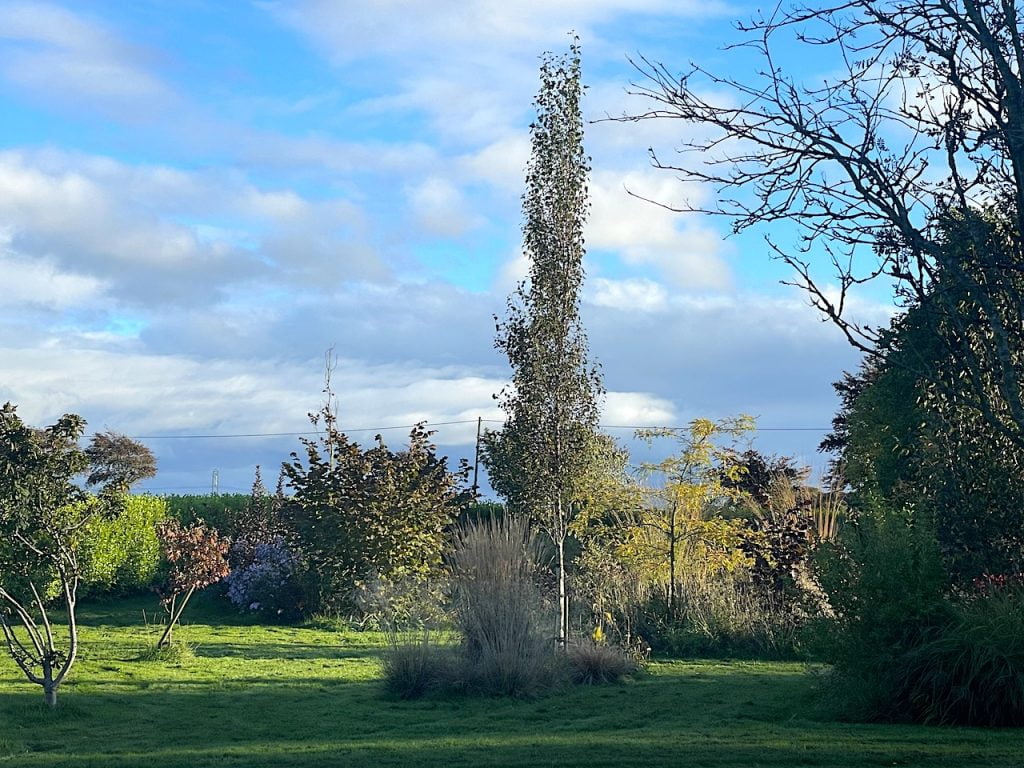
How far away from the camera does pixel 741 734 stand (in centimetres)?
815

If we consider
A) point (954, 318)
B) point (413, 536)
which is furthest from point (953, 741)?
point (413, 536)

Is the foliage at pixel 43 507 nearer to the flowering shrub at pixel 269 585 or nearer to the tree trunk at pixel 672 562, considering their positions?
the tree trunk at pixel 672 562

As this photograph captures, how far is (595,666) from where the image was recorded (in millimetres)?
11641

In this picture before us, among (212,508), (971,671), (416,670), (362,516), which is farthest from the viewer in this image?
(212,508)

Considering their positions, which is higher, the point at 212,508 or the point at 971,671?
the point at 212,508

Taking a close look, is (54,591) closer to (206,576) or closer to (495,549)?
(206,576)

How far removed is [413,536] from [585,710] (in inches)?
333

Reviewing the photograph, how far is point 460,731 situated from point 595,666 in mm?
3197

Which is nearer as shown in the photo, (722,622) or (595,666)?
(595,666)

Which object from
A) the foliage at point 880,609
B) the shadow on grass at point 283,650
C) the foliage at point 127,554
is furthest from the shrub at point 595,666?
the foliage at point 127,554

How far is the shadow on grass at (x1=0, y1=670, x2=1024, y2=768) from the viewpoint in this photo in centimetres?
730

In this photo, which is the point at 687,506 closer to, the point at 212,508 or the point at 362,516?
the point at 362,516

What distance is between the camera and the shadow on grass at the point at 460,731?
24.0 ft

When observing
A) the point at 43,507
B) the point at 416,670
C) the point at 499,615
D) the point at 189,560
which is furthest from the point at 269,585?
the point at 43,507
